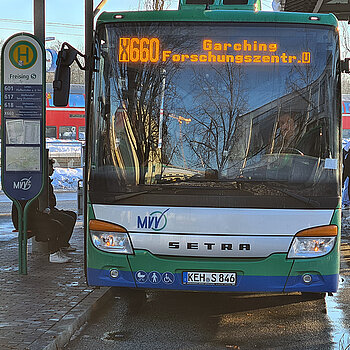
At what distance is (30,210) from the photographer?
34.1 ft

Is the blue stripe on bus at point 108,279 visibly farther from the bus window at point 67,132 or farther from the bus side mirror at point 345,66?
the bus window at point 67,132

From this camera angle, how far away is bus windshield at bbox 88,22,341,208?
726cm

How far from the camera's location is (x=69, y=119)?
43812mm

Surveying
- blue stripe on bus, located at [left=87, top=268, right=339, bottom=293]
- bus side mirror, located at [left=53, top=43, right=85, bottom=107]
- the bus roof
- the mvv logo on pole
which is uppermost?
the bus roof

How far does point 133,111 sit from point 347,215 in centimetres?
1322

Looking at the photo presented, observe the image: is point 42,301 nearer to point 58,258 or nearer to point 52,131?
point 58,258

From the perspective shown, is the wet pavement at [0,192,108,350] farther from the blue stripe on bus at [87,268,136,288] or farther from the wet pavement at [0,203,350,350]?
the blue stripe on bus at [87,268,136,288]

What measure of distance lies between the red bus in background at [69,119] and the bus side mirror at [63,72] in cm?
3589

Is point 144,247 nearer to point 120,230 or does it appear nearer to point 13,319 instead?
point 120,230

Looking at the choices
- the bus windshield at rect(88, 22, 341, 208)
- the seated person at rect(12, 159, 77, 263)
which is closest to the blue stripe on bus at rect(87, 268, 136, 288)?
the bus windshield at rect(88, 22, 341, 208)

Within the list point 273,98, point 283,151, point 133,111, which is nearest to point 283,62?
point 273,98

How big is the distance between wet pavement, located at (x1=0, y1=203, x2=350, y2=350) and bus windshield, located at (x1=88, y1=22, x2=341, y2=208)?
4.09ft

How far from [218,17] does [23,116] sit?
3.33 metres

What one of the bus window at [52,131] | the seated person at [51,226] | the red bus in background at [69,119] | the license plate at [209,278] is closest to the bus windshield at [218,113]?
the license plate at [209,278]
